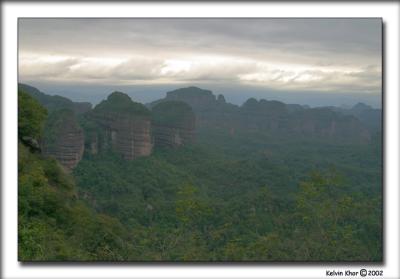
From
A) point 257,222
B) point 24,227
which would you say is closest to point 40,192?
point 24,227

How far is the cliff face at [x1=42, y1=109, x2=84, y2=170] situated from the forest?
10 centimetres

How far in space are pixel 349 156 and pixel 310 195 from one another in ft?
54.1

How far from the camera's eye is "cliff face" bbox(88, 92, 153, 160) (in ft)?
81.4

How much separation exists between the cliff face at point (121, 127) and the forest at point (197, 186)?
66 millimetres

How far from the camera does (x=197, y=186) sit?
67.5 ft

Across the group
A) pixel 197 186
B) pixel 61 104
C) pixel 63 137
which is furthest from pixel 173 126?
pixel 61 104

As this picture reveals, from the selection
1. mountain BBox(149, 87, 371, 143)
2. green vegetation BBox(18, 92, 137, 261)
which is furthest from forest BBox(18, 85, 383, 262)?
mountain BBox(149, 87, 371, 143)

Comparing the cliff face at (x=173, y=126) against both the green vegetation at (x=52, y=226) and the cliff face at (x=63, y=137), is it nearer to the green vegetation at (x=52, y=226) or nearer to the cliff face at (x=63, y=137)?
the cliff face at (x=63, y=137)

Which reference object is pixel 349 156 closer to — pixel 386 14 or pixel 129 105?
pixel 129 105

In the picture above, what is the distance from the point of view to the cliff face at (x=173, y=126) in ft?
96.1

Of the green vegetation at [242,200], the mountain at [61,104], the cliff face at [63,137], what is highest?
the mountain at [61,104]

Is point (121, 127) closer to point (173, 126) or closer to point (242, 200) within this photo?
point (173, 126)

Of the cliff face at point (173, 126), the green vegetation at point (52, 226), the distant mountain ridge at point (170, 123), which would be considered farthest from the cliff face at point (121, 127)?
the green vegetation at point (52, 226)

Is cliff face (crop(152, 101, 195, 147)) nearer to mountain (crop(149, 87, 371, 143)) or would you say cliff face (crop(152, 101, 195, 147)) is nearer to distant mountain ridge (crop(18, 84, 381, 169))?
distant mountain ridge (crop(18, 84, 381, 169))
